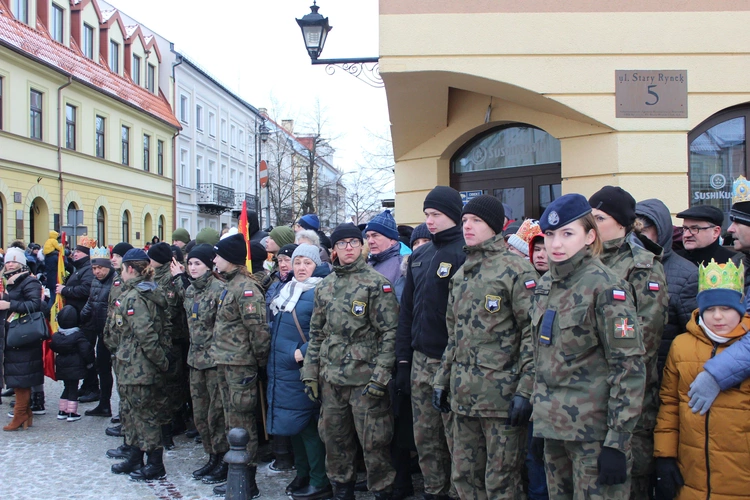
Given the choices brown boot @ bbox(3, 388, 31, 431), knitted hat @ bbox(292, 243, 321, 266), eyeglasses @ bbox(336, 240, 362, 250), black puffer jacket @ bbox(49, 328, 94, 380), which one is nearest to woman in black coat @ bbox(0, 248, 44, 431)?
brown boot @ bbox(3, 388, 31, 431)

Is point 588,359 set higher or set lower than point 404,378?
higher

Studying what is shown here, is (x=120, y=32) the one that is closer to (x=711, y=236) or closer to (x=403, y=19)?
(x=403, y=19)

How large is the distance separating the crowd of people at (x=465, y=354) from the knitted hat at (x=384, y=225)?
25mm

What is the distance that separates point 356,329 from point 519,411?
1.59 metres

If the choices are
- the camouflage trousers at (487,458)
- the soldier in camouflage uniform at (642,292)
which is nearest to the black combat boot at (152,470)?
the camouflage trousers at (487,458)

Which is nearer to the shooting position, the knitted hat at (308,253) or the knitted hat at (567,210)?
the knitted hat at (567,210)

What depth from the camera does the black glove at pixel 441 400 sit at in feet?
13.1

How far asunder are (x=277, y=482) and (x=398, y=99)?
4.85 m

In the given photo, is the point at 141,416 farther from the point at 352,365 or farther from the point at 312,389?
the point at 352,365

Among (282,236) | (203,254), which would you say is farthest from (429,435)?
(282,236)

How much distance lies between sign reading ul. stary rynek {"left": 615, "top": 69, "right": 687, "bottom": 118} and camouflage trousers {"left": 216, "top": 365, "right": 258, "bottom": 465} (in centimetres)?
492

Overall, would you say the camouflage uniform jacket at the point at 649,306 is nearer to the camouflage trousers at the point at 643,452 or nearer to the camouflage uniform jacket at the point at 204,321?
the camouflage trousers at the point at 643,452

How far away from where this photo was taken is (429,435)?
4430 millimetres

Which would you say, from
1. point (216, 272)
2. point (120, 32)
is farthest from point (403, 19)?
point (120, 32)
